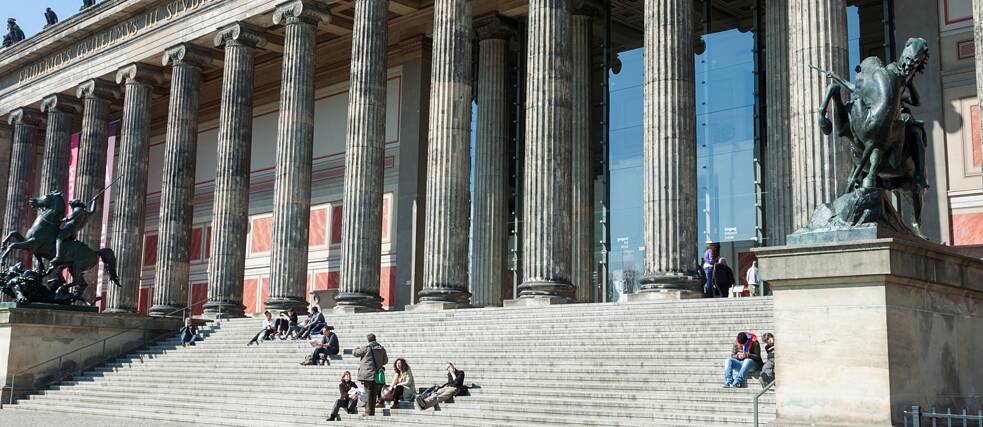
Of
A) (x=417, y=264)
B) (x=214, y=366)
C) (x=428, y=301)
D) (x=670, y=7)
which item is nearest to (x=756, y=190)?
(x=670, y=7)

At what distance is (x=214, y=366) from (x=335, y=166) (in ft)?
49.4

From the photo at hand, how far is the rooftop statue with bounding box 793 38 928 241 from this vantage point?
36.1ft

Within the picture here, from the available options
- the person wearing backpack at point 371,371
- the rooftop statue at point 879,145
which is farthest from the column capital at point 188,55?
the rooftop statue at point 879,145

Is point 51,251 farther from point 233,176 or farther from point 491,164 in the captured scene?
point 491,164

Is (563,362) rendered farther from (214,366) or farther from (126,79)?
(126,79)

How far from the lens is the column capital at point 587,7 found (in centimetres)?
2931

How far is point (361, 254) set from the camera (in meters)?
28.2

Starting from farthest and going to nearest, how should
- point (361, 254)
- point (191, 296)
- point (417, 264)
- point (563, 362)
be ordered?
point (191, 296) → point (417, 264) → point (361, 254) → point (563, 362)

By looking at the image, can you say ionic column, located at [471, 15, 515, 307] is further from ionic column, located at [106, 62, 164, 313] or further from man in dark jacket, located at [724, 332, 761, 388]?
man in dark jacket, located at [724, 332, 761, 388]

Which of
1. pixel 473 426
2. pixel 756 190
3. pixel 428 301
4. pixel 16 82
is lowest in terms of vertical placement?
pixel 473 426

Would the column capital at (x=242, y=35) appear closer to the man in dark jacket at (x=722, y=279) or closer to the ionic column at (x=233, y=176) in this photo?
the ionic column at (x=233, y=176)

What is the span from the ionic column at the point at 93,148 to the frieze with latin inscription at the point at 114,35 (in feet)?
4.95

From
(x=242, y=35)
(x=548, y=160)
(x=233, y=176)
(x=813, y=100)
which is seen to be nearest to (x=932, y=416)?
(x=813, y=100)

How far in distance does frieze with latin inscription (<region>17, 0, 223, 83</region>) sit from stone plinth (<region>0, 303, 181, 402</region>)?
11.7m
